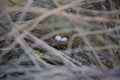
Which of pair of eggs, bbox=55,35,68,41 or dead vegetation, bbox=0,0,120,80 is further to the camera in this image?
pair of eggs, bbox=55,35,68,41

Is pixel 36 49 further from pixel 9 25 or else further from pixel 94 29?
pixel 94 29

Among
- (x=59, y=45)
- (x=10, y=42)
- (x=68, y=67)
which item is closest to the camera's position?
(x=68, y=67)

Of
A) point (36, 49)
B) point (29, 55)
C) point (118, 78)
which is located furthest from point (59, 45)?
point (118, 78)

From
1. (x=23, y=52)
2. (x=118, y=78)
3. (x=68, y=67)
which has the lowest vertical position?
(x=118, y=78)

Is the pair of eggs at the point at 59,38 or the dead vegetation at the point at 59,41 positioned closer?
the dead vegetation at the point at 59,41

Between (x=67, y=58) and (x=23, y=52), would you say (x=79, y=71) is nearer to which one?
(x=67, y=58)

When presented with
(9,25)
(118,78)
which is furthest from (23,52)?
(118,78)

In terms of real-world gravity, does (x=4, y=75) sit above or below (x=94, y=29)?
below

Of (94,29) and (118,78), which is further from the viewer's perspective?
(94,29)

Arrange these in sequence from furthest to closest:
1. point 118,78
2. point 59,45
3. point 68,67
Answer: point 59,45 → point 68,67 → point 118,78
